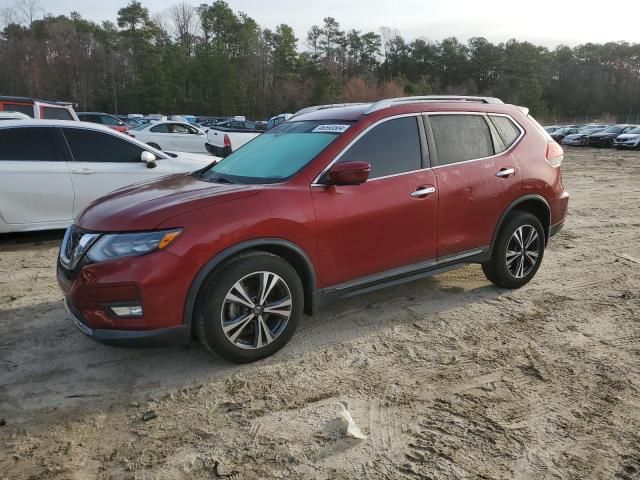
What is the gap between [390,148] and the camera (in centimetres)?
414

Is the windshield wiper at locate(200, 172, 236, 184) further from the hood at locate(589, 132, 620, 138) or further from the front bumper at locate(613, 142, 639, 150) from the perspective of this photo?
the hood at locate(589, 132, 620, 138)

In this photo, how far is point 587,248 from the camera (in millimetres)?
6730

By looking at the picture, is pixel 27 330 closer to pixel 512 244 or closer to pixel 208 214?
pixel 208 214

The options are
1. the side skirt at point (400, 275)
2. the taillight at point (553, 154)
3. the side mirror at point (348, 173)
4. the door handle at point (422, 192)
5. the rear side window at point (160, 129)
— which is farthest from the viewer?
the rear side window at point (160, 129)

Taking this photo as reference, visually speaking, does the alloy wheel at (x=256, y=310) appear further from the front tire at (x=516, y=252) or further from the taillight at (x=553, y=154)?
the taillight at (x=553, y=154)

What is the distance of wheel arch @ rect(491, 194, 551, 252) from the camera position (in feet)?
15.6

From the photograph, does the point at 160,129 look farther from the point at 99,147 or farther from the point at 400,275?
the point at 400,275

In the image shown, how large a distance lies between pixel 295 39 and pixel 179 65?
64.2 ft

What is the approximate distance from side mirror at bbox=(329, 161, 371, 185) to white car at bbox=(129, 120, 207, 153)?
1470 cm

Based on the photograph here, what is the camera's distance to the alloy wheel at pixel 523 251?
4910 mm

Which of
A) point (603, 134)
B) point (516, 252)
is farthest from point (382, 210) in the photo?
point (603, 134)

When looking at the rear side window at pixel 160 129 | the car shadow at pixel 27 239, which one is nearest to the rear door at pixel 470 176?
the car shadow at pixel 27 239

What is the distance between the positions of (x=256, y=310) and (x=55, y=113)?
12.7m

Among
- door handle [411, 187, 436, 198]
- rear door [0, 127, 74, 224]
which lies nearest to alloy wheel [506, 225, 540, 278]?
door handle [411, 187, 436, 198]
